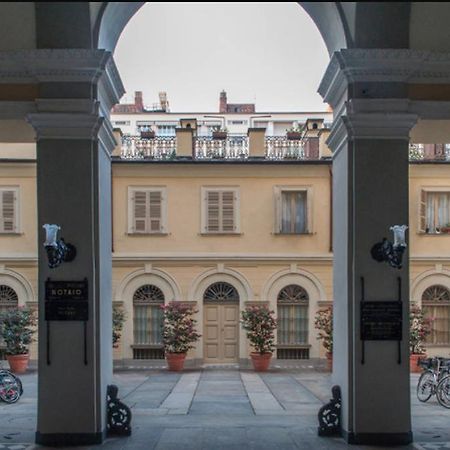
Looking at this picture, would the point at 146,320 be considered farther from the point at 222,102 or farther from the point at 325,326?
the point at 222,102

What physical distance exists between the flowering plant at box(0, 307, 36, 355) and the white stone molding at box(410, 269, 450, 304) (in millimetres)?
10807

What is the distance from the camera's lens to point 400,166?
739 centimetres

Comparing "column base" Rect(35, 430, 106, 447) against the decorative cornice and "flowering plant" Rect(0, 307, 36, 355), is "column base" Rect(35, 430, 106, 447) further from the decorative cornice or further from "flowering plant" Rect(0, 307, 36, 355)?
"flowering plant" Rect(0, 307, 36, 355)

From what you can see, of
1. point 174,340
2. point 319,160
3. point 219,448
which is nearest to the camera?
point 219,448

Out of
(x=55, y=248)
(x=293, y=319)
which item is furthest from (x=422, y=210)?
(x=55, y=248)

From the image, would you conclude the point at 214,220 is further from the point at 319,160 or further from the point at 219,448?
the point at 219,448

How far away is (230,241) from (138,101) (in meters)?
18.9

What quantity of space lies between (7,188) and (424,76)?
1481 centimetres

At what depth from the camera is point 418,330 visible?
17797 mm

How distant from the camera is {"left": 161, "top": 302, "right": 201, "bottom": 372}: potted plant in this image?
18.3 metres

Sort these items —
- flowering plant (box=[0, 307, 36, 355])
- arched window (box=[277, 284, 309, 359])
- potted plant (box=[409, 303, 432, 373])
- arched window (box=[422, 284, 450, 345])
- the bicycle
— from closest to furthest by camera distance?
the bicycle
flowering plant (box=[0, 307, 36, 355])
potted plant (box=[409, 303, 432, 373])
arched window (box=[422, 284, 450, 345])
arched window (box=[277, 284, 309, 359])

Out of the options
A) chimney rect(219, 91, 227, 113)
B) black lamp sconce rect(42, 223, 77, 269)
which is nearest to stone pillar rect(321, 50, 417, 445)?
black lamp sconce rect(42, 223, 77, 269)

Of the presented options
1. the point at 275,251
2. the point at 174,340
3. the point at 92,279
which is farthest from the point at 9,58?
the point at 275,251

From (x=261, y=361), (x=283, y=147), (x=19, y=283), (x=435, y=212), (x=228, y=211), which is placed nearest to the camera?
(x=261, y=361)
